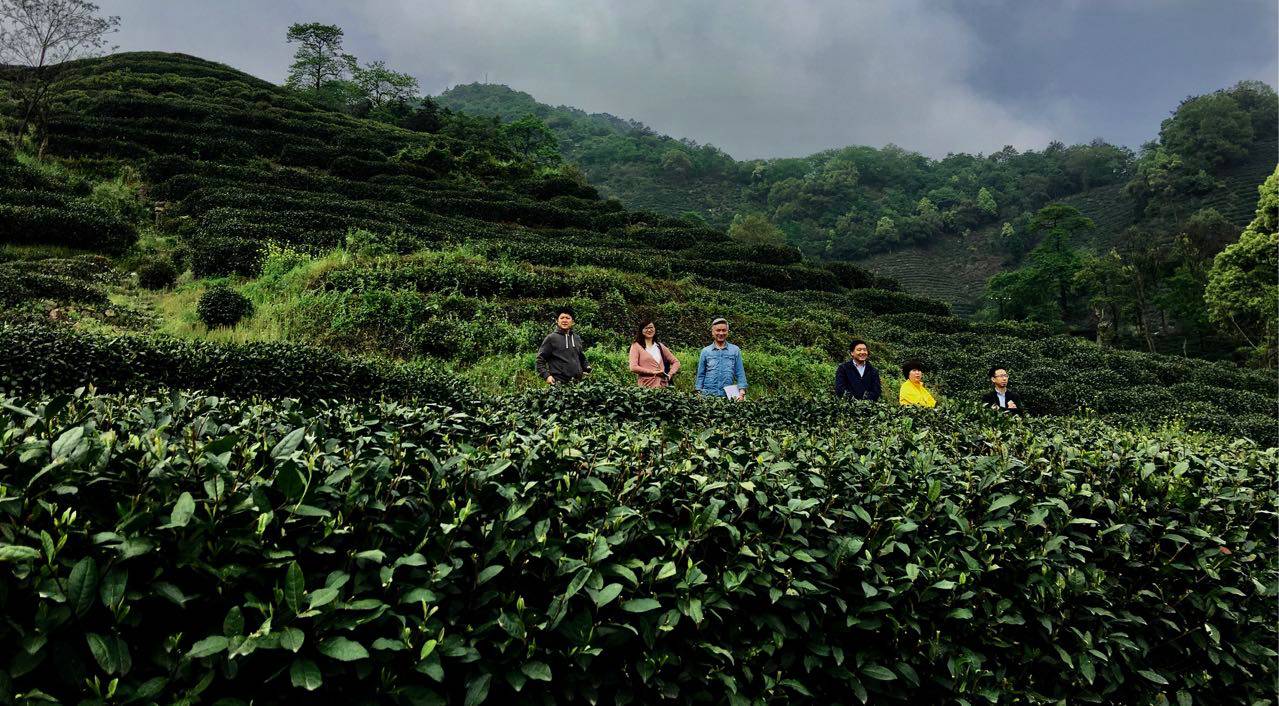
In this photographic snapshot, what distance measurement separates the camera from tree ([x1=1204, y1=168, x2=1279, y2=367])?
24594 millimetres

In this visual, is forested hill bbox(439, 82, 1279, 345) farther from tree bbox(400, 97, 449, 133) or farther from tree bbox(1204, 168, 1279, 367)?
tree bbox(400, 97, 449, 133)

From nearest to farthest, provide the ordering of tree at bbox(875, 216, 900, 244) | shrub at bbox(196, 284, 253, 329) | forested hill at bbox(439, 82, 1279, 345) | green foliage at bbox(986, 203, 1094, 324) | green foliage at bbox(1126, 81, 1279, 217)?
1. shrub at bbox(196, 284, 253, 329)
2. green foliage at bbox(986, 203, 1094, 324)
3. forested hill at bbox(439, 82, 1279, 345)
4. green foliage at bbox(1126, 81, 1279, 217)
5. tree at bbox(875, 216, 900, 244)

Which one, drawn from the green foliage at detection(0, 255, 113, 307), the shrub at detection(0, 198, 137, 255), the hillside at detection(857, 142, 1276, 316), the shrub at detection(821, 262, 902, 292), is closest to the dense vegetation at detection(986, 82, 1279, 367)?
the hillside at detection(857, 142, 1276, 316)

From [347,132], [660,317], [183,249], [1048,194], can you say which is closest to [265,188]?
[183,249]

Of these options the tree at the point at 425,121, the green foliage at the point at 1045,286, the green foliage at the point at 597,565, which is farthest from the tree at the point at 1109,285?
the tree at the point at 425,121

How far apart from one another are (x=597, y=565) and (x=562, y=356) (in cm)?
562

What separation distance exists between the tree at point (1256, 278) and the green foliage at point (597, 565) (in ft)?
94.7

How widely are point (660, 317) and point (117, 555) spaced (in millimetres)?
12764

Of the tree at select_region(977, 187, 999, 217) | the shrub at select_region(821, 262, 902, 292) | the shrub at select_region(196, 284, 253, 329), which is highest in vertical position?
the tree at select_region(977, 187, 999, 217)

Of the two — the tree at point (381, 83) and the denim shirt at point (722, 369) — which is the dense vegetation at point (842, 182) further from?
the denim shirt at point (722, 369)

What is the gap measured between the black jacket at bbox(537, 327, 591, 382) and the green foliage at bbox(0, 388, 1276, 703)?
4.02 meters

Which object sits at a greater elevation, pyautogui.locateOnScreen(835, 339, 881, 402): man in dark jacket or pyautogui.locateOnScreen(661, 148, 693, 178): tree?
pyautogui.locateOnScreen(661, 148, 693, 178): tree

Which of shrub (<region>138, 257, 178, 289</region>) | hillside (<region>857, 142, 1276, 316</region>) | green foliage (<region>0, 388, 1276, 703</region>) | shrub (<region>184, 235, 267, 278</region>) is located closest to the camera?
green foliage (<region>0, 388, 1276, 703</region>)

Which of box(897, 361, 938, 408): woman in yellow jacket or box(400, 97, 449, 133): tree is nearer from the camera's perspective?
box(897, 361, 938, 408): woman in yellow jacket
